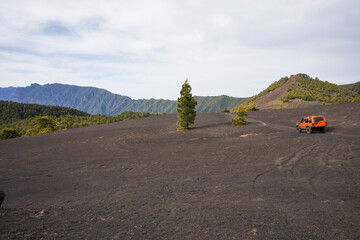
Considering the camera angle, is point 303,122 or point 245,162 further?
point 303,122

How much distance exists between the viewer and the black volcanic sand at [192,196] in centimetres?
498

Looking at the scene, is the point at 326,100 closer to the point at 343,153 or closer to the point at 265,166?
the point at 343,153

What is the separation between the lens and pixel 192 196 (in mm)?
7441

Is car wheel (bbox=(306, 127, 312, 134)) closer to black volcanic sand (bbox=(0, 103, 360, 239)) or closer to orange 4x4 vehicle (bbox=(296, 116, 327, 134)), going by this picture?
orange 4x4 vehicle (bbox=(296, 116, 327, 134))

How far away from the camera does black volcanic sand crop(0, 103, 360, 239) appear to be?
16.4 feet

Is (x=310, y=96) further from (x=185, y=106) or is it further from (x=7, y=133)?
(x=7, y=133)

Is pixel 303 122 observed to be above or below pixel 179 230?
above

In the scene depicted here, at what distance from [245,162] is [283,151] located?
4.11 meters

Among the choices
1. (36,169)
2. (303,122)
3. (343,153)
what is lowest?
(36,169)

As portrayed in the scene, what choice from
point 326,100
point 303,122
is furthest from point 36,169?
point 326,100

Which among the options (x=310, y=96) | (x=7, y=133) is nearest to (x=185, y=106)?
(x=7, y=133)

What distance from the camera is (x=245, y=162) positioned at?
477 inches

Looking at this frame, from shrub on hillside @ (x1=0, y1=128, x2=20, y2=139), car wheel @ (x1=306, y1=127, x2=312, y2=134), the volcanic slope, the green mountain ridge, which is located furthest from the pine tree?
the volcanic slope

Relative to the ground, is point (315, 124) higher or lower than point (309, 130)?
higher
